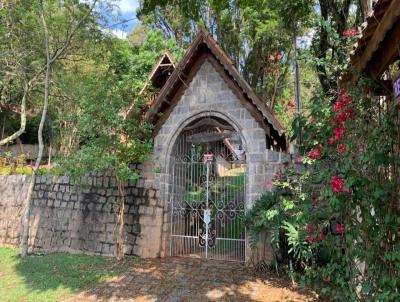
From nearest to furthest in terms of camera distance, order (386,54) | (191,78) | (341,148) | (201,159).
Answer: (386,54) → (341,148) → (191,78) → (201,159)

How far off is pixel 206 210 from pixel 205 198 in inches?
18.5

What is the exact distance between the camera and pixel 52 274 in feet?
26.6

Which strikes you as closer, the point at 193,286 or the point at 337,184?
the point at 337,184

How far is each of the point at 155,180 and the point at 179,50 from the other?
870cm

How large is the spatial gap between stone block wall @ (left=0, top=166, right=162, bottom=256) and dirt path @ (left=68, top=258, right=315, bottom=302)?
1.66 meters

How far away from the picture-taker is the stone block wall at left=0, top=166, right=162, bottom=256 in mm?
9383

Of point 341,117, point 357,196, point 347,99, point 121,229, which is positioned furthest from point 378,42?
point 121,229

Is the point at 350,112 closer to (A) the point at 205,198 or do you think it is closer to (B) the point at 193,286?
(B) the point at 193,286

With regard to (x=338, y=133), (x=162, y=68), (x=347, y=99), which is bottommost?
(x=338, y=133)

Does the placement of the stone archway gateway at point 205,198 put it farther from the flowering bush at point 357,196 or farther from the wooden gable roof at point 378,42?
the wooden gable roof at point 378,42

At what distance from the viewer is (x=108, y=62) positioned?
1296 cm

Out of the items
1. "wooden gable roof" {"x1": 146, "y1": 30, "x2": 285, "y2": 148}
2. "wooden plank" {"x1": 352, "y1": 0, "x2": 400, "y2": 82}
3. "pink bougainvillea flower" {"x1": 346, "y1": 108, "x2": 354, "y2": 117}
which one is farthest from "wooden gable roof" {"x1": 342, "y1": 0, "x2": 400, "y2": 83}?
"wooden gable roof" {"x1": 146, "y1": 30, "x2": 285, "y2": 148}

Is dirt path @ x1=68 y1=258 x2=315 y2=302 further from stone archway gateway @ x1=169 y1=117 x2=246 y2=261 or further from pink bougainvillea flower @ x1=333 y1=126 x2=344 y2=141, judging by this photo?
pink bougainvillea flower @ x1=333 y1=126 x2=344 y2=141

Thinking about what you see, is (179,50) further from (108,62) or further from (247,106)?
(247,106)
